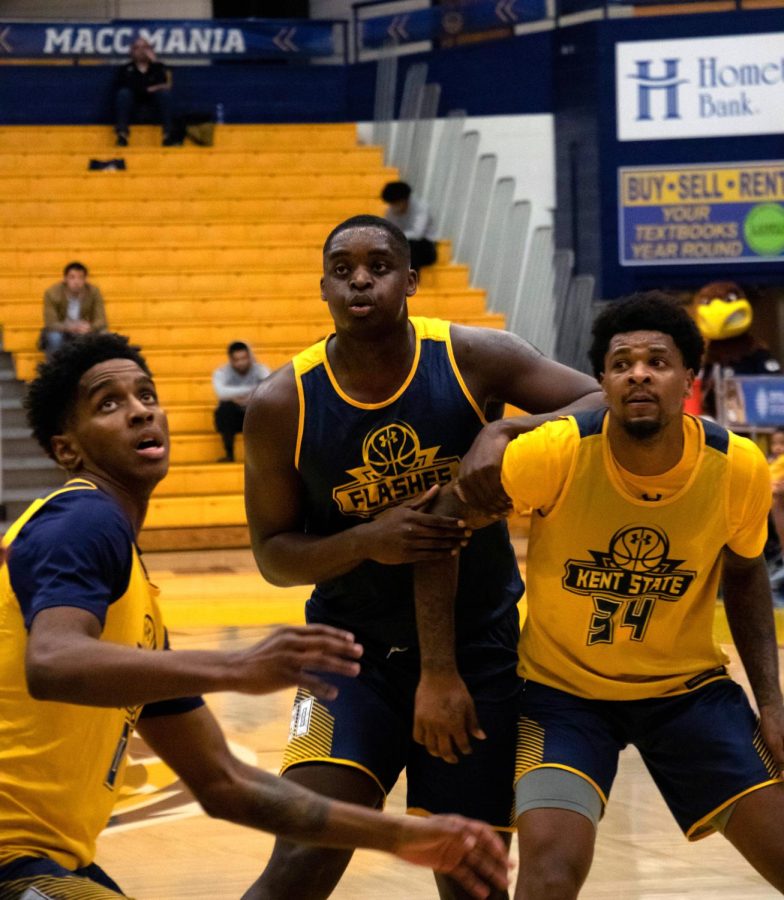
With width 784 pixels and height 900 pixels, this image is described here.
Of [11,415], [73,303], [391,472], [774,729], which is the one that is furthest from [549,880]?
[11,415]

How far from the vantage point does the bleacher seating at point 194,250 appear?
13.6 meters

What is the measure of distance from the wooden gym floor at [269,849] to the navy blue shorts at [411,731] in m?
0.98

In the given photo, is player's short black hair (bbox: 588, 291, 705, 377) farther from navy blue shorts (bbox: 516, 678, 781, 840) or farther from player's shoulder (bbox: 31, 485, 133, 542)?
player's shoulder (bbox: 31, 485, 133, 542)

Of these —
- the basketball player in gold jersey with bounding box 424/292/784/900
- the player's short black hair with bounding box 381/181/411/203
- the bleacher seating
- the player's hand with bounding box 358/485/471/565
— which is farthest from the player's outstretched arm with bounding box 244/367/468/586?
the player's short black hair with bounding box 381/181/411/203

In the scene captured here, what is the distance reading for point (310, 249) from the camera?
15.8 meters

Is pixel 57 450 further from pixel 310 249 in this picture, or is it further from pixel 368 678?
pixel 310 249

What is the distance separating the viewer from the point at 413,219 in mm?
15289

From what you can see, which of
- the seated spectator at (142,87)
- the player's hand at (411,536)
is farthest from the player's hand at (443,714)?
the seated spectator at (142,87)

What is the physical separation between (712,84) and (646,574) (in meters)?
12.0

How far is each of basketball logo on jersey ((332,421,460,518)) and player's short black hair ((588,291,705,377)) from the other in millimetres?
467

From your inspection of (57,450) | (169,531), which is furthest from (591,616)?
(169,531)

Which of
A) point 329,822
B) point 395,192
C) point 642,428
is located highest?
point 395,192

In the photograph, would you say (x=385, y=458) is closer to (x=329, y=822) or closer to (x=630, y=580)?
(x=630, y=580)

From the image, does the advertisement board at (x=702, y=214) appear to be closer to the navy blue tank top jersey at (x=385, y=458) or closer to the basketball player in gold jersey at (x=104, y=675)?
the navy blue tank top jersey at (x=385, y=458)
